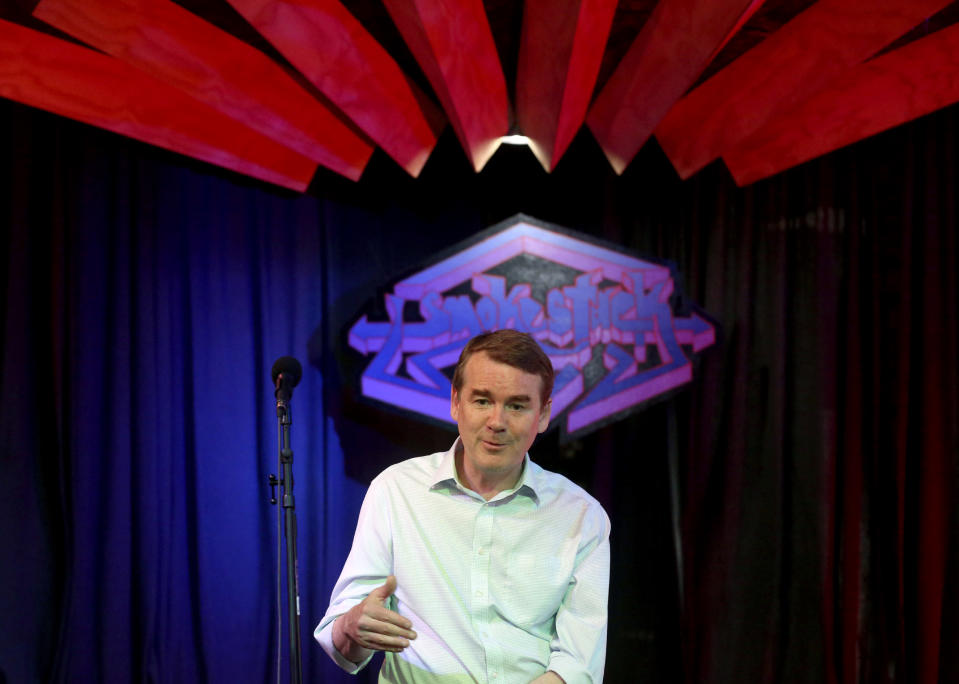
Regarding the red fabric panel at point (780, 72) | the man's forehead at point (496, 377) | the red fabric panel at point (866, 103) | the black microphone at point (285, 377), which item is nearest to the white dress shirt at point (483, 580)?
the man's forehead at point (496, 377)

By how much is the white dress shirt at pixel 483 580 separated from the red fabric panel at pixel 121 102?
1.72 metres

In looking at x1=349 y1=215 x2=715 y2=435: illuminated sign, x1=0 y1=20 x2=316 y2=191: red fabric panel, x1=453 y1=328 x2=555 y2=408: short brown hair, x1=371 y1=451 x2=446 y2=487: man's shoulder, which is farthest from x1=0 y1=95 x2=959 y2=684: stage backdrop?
x1=453 y1=328 x2=555 y2=408: short brown hair

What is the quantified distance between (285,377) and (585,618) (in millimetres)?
939

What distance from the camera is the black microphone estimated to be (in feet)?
6.63

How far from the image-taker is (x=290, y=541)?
6.26ft

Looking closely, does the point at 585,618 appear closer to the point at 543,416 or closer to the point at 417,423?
the point at 543,416

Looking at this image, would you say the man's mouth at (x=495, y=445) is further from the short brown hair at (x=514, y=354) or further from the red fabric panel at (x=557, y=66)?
the red fabric panel at (x=557, y=66)

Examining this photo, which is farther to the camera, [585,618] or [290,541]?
[290,541]

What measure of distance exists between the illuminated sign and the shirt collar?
1.32 meters

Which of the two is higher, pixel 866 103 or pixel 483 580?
pixel 866 103

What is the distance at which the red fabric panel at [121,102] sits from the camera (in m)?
2.56

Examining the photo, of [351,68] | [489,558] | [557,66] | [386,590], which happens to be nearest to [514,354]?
[489,558]

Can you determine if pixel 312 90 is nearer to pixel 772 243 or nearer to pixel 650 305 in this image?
pixel 650 305

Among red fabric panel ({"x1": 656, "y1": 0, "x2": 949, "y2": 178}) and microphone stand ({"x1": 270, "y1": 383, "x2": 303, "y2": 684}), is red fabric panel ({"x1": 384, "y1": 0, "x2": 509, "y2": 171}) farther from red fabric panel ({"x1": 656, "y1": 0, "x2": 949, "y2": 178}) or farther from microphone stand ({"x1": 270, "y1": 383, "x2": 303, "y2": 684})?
microphone stand ({"x1": 270, "y1": 383, "x2": 303, "y2": 684})
